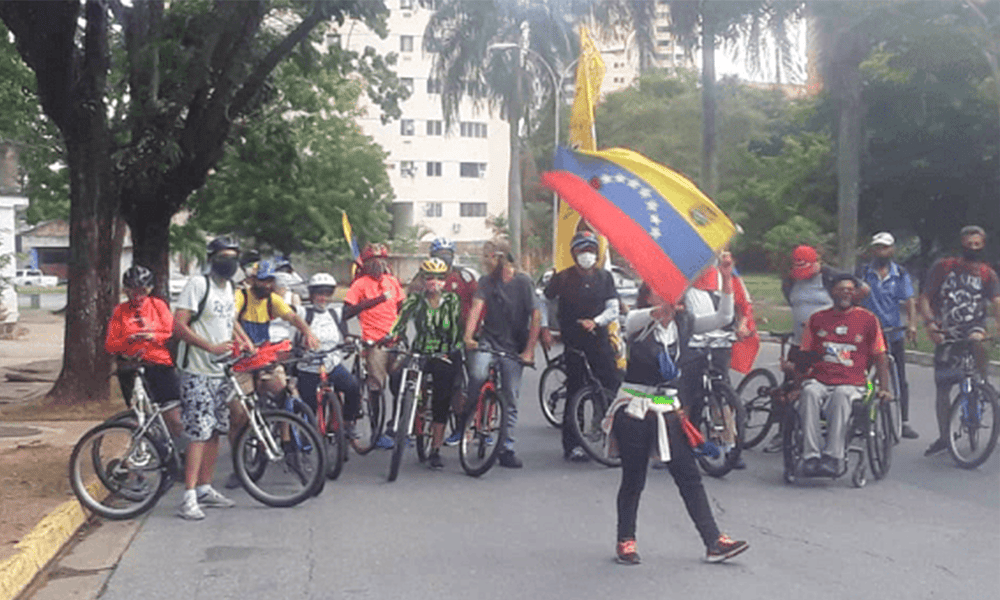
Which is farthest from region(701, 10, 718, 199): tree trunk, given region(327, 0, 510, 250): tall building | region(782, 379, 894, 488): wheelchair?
region(327, 0, 510, 250): tall building

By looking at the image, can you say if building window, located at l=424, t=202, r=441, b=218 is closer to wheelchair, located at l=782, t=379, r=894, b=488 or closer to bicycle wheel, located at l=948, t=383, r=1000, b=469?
bicycle wheel, located at l=948, t=383, r=1000, b=469

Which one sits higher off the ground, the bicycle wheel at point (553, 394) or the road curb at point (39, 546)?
the bicycle wheel at point (553, 394)

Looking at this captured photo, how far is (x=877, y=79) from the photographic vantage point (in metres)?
31.0

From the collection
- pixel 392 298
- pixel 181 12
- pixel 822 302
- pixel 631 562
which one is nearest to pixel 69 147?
pixel 181 12

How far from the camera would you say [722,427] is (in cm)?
1040

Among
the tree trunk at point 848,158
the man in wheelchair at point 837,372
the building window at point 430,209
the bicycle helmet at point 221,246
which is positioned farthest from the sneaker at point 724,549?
the building window at point 430,209

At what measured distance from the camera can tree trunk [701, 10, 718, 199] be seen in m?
31.2

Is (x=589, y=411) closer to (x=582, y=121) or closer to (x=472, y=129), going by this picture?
(x=582, y=121)

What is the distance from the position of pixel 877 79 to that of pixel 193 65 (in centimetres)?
1965

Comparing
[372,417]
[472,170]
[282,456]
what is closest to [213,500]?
[282,456]

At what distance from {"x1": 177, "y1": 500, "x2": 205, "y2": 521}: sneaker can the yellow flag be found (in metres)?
6.45

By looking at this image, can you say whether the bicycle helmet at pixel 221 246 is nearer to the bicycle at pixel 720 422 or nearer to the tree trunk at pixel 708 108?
the bicycle at pixel 720 422

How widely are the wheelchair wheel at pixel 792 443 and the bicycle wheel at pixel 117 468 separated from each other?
4.46 m

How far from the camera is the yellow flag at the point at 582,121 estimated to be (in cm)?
1474
